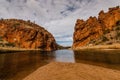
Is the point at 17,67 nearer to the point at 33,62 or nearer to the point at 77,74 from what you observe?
the point at 33,62

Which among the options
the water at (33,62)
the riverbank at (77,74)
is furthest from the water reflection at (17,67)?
the riverbank at (77,74)

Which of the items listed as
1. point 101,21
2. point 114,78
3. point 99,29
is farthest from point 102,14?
point 114,78

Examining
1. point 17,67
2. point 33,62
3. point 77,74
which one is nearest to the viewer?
point 77,74

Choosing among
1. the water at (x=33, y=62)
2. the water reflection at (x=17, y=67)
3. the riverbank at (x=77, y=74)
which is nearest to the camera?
the riverbank at (x=77, y=74)

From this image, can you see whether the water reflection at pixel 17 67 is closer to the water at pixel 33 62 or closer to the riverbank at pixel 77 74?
the water at pixel 33 62

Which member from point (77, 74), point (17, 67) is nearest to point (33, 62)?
point (17, 67)

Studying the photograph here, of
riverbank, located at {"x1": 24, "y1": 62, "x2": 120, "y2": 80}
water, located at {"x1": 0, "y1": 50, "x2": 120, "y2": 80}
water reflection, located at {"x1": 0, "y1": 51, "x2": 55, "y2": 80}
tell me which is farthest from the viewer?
water, located at {"x1": 0, "y1": 50, "x2": 120, "y2": 80}

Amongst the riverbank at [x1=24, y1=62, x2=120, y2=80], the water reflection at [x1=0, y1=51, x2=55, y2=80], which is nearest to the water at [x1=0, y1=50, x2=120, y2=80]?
the water reflection at [x1=0, y1=51, x2=55, y2=80]

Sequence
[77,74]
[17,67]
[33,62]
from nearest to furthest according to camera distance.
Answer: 1. [77,74]
2. [17,67]
3. [33,62]

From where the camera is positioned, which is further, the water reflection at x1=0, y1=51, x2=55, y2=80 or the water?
the water

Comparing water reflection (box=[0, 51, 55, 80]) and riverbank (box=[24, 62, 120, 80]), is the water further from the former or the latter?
riverbank (box=[24, 62, 120, 80])

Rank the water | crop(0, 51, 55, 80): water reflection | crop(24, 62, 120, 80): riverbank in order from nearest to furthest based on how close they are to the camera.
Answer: crop(24, 62, 120, 80): riverbank < crop(0, 51, 55, 80): water reflection < the water

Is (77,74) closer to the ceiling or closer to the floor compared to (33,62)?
closer to the floor

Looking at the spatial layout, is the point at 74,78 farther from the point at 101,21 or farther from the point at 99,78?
the point at 101,21
